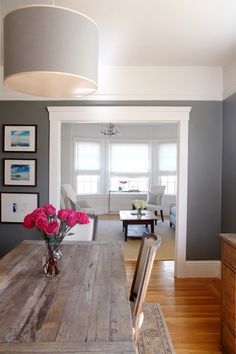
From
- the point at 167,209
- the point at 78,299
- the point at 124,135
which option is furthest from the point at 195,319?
the point at 124,135

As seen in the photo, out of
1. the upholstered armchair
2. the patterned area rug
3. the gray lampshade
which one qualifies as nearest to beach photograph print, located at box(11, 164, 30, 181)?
the patterned area rug

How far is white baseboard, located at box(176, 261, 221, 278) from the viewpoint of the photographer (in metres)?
4.03

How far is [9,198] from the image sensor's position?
13.1 feet

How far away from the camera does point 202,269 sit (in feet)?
13.3

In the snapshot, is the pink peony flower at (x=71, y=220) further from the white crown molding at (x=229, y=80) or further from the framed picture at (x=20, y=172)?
the white crown molding at (x=229, y=80)

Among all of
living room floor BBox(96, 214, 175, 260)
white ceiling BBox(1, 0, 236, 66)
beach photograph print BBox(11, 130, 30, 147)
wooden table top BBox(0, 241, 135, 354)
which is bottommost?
living room floor BBox(96, 214, 175, 260)

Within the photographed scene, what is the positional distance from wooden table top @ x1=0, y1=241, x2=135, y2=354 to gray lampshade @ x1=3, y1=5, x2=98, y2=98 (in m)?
1.17

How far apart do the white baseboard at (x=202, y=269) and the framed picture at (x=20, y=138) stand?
2.61m

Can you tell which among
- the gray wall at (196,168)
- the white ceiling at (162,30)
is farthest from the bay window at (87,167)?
the white ceiling at (162,30)

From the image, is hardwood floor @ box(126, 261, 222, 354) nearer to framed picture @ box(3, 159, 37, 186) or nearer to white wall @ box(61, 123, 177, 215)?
framed picture @ box(3, 159, 37, 186)

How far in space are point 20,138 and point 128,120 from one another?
146 centimetres

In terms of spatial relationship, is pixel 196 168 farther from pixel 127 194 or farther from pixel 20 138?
pixel 127 194

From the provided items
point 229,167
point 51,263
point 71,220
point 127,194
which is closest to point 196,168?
point 229,167

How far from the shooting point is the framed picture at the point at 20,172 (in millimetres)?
3975
